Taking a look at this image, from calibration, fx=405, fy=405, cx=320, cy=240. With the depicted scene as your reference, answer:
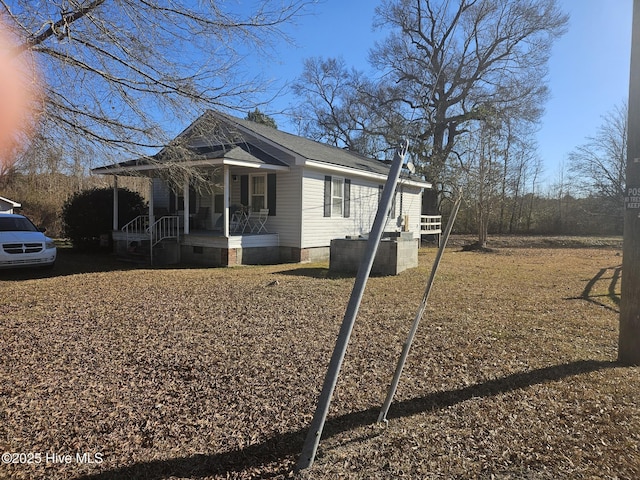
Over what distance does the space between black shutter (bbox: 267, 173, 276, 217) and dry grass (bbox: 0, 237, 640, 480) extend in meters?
6.38

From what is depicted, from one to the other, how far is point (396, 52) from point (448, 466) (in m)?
27.5

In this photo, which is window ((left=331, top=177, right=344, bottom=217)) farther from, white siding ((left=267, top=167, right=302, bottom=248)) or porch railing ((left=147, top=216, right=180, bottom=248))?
porch railing ((left=147, top=216, right=180, bottom=248))

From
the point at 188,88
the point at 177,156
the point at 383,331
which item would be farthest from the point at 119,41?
the point at 383,331

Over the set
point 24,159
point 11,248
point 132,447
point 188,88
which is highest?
point 188,88

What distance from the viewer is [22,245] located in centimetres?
975

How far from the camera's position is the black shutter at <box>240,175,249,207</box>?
45.2 feet

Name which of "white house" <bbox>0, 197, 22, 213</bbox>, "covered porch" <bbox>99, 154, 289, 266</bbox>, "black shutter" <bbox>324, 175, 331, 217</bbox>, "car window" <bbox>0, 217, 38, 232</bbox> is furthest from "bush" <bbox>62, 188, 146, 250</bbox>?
"black shutter" <bbox>324, 175, 331, 217</bbox>

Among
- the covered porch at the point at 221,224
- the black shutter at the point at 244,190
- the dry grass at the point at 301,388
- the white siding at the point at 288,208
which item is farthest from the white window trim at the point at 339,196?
the dry grass at the point at 301,388

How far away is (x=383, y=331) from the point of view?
5.24 m

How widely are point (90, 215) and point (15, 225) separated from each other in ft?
14.1

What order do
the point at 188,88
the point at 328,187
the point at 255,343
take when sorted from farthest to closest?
1. the point at 328,187
2. the point at 188,88
3. the point at 255,343

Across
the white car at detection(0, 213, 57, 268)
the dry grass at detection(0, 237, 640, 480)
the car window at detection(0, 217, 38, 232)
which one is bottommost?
the dry grass at detection(0, 237, 640, 480)

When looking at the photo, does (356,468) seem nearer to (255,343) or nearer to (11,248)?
(255,343)

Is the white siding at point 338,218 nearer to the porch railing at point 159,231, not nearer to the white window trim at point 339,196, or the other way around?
the white window trim at point 339,196
